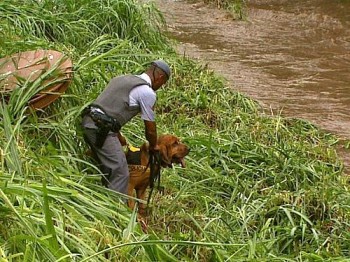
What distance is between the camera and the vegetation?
11.2ft

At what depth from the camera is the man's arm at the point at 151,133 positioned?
15.1ft

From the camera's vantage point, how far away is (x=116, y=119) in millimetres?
4695

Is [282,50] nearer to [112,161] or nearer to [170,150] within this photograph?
[170,150]

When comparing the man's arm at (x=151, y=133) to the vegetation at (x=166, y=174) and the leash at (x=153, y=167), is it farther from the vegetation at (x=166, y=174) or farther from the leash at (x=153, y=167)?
the vegetation at (x=166, y=174)

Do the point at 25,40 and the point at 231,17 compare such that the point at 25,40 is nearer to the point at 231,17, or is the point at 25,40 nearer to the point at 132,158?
the point at 132,158

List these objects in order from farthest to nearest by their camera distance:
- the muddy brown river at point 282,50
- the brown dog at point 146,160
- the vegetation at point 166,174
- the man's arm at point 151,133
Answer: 1. the muddy brown river at point 282,50
2. the brown dog at point 146,160
3. the man's arm at point 151,133
4. the vegetation at point 166,174

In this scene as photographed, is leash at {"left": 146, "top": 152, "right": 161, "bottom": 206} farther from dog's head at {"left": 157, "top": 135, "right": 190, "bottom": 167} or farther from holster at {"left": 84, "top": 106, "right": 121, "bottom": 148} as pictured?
holster at {"left": 84, "top": 106, "right": 121, "bottom": 148}

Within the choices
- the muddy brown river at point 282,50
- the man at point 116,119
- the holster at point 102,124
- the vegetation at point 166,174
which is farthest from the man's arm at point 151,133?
the muddy brown river at point 282,50

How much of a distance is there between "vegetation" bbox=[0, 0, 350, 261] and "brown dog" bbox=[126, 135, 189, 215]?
15 centimetres

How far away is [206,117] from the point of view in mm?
7051

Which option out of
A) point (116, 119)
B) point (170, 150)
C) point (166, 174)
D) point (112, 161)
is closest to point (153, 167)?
point (170, 150)

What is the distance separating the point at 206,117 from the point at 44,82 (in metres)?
2.31

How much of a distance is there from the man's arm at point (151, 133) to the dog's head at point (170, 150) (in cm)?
5

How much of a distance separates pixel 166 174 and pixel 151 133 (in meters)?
0.87
